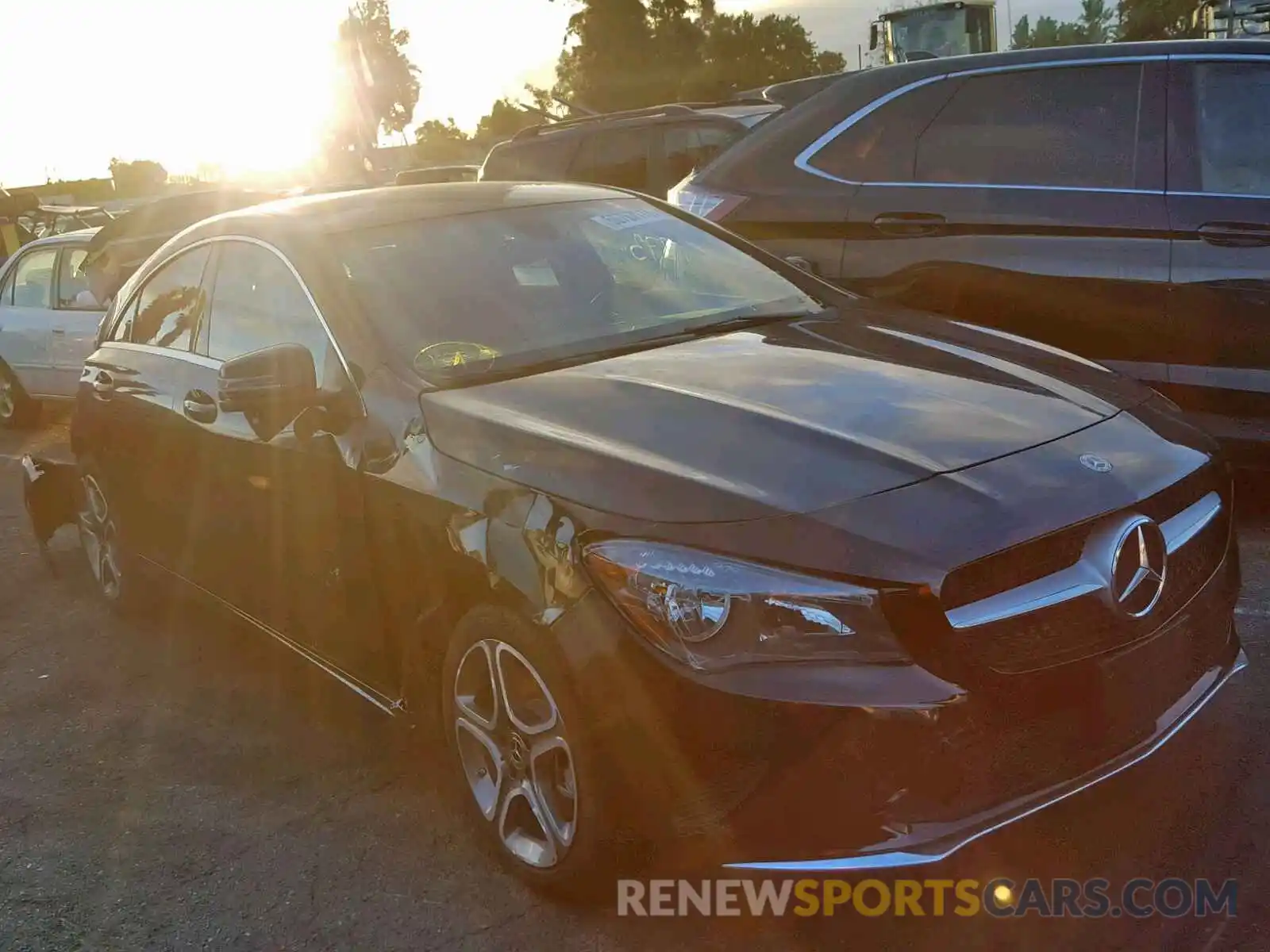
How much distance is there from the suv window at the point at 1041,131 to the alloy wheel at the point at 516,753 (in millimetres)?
3358

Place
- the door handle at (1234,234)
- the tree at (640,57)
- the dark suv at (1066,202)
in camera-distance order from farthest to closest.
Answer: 1. the tree at (640,57)
2. the dark suv at (1066,202)
3. the door handle at (1234,234)

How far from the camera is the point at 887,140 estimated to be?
5.79 meters

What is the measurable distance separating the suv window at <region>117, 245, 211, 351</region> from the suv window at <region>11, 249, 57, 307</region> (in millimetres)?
5905

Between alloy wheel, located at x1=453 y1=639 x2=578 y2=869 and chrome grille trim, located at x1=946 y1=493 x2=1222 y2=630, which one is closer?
chrome grille trim, located at x1=946 y1=493 x2=1222 y2=630

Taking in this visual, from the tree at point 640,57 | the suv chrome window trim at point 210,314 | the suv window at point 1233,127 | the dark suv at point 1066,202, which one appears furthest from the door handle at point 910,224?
the tree at point 640,57

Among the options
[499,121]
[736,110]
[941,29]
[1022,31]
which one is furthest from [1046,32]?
[736,110]

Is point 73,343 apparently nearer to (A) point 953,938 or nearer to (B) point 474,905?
(B) point 474,905

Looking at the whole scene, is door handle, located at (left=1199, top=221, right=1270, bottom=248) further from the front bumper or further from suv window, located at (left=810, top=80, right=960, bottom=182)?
the front bumper

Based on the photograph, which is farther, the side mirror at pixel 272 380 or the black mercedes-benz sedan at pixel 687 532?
the side mirror at pixel 272 380

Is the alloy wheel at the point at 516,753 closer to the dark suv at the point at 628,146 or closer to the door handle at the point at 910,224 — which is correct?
the door handle at the point at 910,224

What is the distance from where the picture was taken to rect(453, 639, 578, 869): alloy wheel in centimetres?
294

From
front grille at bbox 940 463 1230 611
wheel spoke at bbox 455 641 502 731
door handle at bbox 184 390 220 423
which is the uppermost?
door handle at bbox 184 390 220 423

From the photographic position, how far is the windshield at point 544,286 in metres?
3.67

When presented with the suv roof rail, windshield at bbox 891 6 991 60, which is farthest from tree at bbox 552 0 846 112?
the suv roof rail
